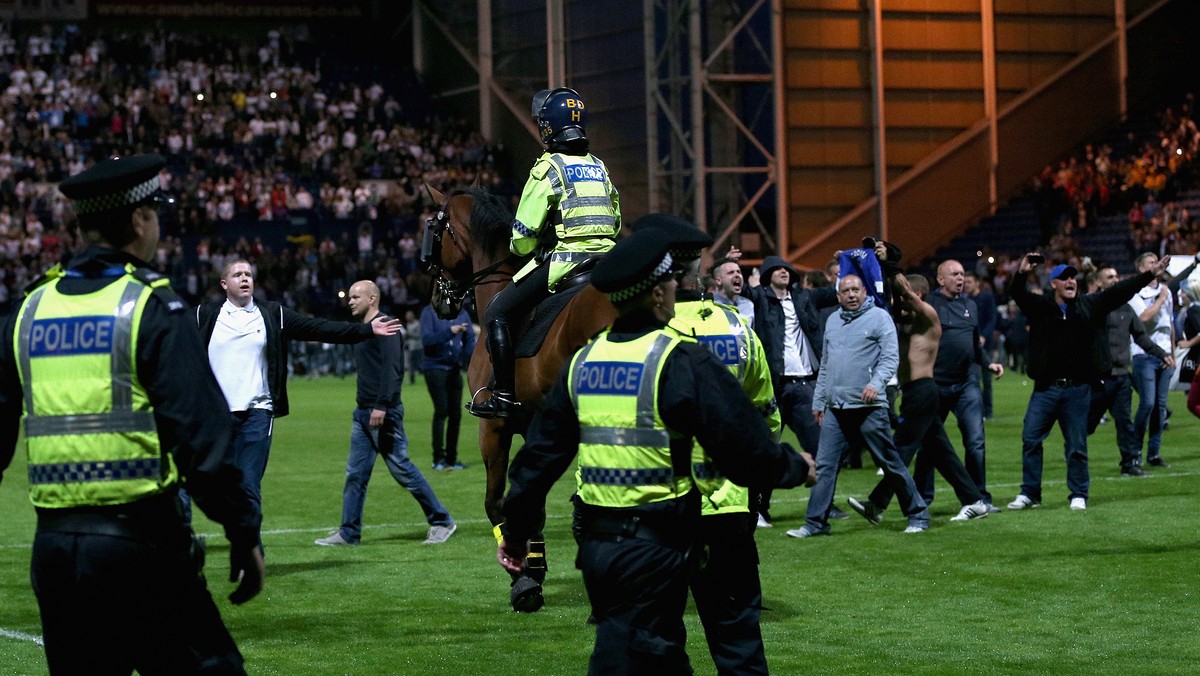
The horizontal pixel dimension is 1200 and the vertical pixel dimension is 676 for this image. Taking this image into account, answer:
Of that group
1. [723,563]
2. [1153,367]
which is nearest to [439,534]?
[723,563]

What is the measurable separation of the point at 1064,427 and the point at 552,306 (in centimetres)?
574

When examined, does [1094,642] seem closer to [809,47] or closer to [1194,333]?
[1194,333]

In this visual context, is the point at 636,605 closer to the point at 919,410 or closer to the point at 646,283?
the point at 646,283

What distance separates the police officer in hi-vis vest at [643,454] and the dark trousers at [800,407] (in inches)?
340

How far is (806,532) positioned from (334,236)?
3051cm

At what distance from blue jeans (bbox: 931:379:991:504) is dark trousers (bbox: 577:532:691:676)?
8366 millimetres

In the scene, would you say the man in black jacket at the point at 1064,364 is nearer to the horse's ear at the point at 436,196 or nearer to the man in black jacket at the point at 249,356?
the horse's ear at the point at 436,196

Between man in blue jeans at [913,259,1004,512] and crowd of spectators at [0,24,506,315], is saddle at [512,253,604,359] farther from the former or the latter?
crowd of spectators at [0,24,506,315]

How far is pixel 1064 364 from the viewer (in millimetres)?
13086

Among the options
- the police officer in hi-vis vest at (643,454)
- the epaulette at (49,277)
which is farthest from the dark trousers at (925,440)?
the epaulette at (49,277)

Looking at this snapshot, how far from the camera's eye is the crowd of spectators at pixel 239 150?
3903cm

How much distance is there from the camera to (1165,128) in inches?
1455

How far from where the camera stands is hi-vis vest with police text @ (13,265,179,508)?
4742mm

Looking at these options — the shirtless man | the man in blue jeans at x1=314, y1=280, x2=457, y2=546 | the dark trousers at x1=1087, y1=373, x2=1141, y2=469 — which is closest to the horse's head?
the man in blue jeans at x1=314, y1=280, x2=457, y2=546
